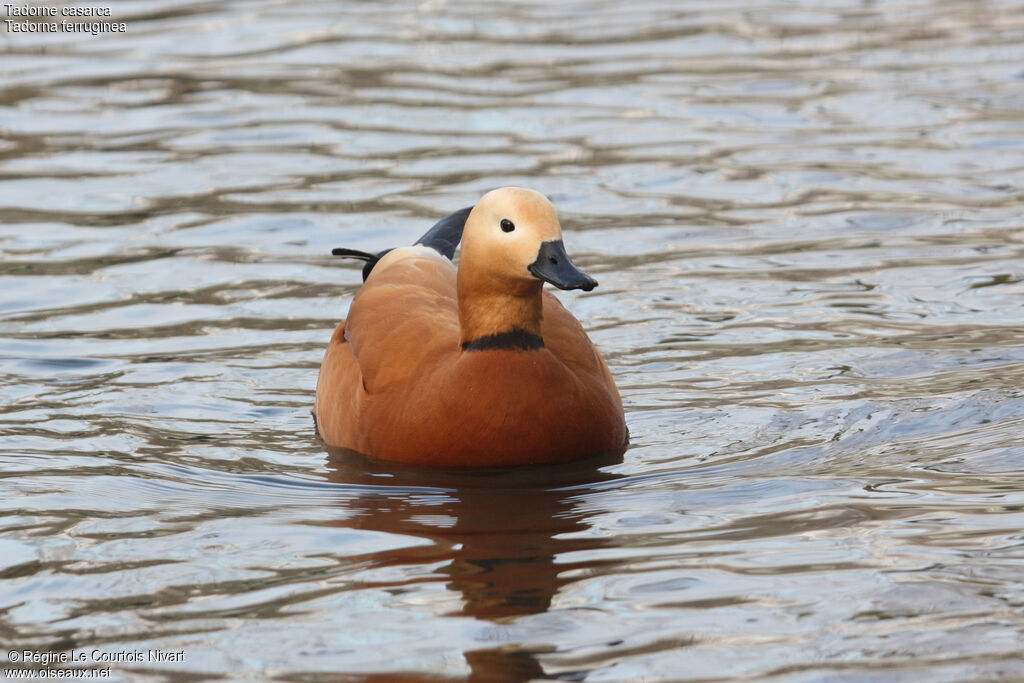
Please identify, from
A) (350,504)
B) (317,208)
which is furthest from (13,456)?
(317,208)

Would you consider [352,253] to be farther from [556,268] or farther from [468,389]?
[556,268]

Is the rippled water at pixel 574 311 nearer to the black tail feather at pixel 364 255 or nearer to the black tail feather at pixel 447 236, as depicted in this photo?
the black tail feather at pixel 364 255

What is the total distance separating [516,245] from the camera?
7.02 metres

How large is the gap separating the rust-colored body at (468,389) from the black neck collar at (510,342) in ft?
0.06

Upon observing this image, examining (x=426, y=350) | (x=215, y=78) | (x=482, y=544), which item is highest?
(x=215, y=78)

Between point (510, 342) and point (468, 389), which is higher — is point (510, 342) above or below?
above

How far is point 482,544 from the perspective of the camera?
20.7ft

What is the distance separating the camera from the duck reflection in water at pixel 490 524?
18.3ft

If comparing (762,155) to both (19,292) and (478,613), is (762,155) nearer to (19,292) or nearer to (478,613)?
(19,292)

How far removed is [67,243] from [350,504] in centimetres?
553

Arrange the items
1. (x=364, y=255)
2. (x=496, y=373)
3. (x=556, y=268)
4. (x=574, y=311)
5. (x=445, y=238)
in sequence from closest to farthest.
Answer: (x=556, y=268) → (x=496, y=373) → (x=445, y=238) → (x=364, y=255) → (x=574, y=311)

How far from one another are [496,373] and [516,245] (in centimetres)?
58

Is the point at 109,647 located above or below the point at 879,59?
below

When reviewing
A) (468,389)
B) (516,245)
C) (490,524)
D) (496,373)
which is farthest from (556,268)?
(490,524)
